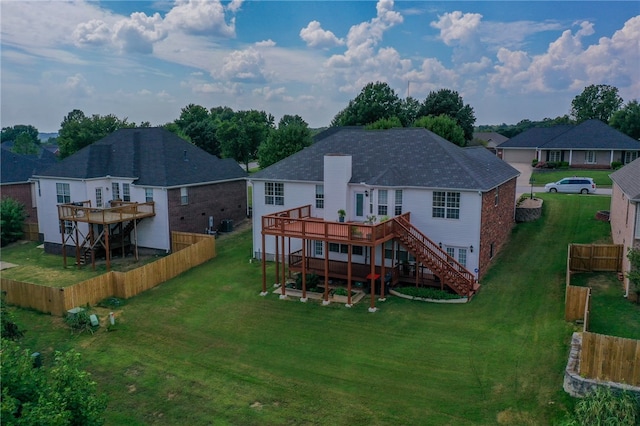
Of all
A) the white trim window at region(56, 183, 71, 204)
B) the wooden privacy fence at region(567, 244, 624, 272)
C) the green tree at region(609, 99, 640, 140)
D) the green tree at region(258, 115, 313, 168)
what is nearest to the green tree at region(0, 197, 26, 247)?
the white trim window at region(56, 183, 71, 204)

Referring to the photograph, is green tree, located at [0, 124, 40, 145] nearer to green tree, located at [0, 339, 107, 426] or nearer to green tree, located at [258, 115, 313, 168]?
green tree, located at [258, 115, 313, 168]

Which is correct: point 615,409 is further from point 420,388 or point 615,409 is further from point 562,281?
point 562,281

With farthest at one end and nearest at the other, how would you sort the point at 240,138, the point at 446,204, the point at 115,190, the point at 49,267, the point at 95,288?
the point at 240,138
the point at 115,190
the point at 49,267
the point at 446,204
the point at 95,288

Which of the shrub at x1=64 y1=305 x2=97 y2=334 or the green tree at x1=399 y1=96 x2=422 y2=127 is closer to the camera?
the shrub at x1=64 y1=305 x2=97 y2=334

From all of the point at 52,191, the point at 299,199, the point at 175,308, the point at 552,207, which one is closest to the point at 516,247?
the point at 552,207

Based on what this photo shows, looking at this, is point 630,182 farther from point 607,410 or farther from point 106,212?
point 106,212

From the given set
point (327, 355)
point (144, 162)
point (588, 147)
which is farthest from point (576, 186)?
point (144, 162)
